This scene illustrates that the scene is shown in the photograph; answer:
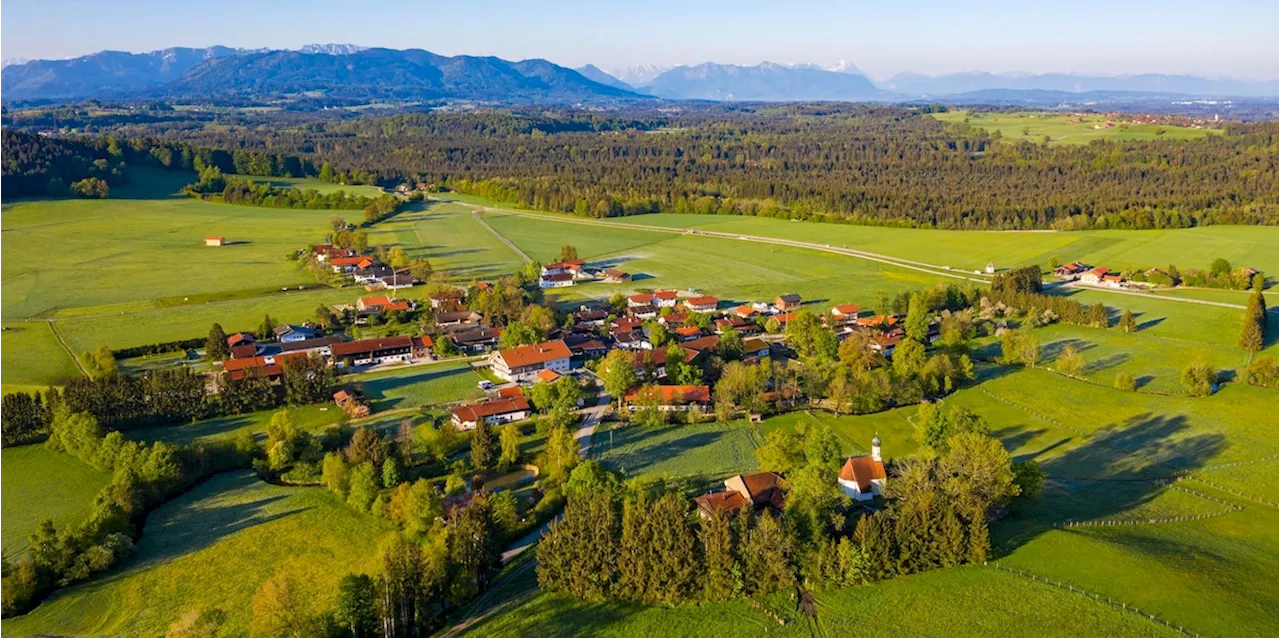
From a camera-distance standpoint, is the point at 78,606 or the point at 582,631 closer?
the point at 582,631

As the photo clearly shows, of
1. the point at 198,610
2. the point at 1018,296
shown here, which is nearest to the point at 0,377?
the point at 198,610

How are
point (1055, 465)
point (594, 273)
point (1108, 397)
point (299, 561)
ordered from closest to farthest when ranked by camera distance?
1. point (299, 561)
2. point (1055, 465)
3. point (1108, 397)
4. point (594, 273)

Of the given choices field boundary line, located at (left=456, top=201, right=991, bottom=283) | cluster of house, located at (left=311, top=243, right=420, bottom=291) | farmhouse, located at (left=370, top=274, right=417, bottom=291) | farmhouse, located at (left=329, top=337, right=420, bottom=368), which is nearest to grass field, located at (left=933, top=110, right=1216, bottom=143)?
field boundary line, located at (left=456, top=201, right=991, bottom=283)

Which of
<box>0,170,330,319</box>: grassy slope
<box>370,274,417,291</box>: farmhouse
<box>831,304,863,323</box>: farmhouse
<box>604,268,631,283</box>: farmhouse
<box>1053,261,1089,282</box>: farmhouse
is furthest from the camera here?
<box>1053,261,1089,282</box>: farmhouse

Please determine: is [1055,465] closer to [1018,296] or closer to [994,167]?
[1018,296]

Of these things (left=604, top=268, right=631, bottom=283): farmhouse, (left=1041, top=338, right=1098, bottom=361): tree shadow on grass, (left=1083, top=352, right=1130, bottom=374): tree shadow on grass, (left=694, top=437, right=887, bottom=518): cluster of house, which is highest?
(left=694, top=437, right=887, bottom=518): cluster of house

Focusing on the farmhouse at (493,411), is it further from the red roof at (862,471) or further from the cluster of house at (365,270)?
the cluster of house at (365,270)

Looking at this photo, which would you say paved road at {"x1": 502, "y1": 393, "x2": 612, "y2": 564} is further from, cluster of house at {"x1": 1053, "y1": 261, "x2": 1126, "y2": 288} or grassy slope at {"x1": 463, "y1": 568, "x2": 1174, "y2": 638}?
cluster of house at {"x1": 1053, "y1": 261, "x2": 1126, "y2": 288}

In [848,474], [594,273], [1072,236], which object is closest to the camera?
[848,474]
